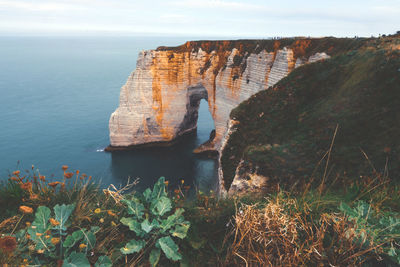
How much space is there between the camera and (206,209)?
4281mm

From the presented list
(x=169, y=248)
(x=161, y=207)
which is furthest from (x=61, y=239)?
(x=169, y=248)

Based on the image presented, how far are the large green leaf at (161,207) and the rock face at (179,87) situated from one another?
3336cm

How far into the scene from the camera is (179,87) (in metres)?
43.1

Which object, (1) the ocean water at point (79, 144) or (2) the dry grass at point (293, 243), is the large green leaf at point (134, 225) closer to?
(2) the dry grass at point (293, 243)

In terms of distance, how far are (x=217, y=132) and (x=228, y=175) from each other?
25783 mm

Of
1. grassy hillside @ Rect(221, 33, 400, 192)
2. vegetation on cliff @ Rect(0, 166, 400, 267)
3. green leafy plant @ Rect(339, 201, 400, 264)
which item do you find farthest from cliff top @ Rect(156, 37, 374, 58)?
vegetation on cliff @ Rect(0, 166, 400, 267)

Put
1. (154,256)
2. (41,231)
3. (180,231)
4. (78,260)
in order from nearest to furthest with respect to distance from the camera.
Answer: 1. (78,260)
2. (154,256)
3. (41,231)
4. (180,231)

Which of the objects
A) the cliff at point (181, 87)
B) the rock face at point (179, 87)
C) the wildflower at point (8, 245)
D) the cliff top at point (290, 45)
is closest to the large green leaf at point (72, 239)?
the wildflower at point (8, 245)

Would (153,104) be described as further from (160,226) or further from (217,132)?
(160,226)

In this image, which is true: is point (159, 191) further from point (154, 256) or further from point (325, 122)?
point (325, 122)

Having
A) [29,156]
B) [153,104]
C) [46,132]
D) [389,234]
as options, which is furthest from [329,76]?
[46,132]

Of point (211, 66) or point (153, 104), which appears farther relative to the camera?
point (153, 104)

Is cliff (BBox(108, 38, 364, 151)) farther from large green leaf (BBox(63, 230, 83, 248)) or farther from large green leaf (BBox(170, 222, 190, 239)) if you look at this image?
large green leaf (BBox(63, 230, 83, 248))

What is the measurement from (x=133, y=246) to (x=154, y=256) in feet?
1.09
